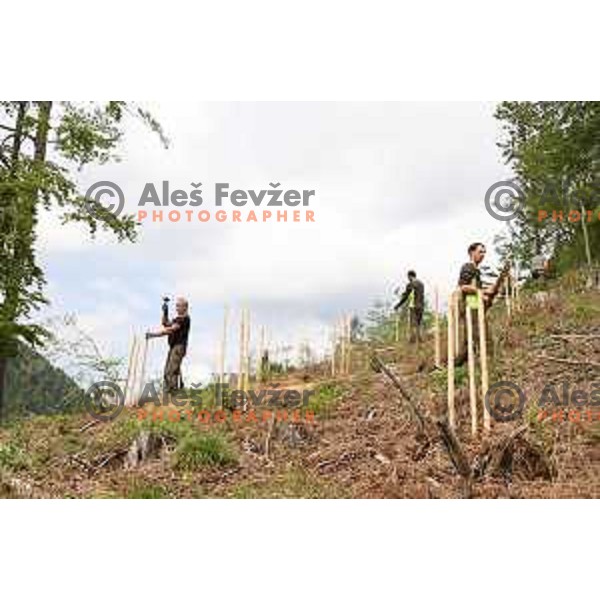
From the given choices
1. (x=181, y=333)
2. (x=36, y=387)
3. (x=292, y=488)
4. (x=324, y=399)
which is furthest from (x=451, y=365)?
(x=36, y=387)

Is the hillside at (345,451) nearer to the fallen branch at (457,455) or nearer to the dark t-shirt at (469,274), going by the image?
the fallen branch at (457,455)

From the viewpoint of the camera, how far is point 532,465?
706 cm

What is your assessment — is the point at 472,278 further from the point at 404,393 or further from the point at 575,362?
the point at 404,393

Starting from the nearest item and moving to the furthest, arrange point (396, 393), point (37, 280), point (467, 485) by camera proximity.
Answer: point (467, 485)
point (396, 393)
point (37, 280)

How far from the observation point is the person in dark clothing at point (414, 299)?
14.9 meters

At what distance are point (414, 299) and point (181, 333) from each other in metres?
5.90

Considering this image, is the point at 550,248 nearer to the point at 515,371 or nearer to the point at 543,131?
the point at 543,131

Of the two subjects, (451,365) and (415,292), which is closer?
(451,365)

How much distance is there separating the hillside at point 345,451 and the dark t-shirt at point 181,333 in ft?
3.34

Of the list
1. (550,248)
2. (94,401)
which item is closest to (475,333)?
(94,401)

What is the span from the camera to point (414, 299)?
15102 millimetres

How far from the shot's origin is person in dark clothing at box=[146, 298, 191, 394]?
1033cm

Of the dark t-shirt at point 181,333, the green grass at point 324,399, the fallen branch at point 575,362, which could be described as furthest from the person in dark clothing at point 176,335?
the fallen branch at point 575,362

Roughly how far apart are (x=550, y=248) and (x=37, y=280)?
10532 millimetres
